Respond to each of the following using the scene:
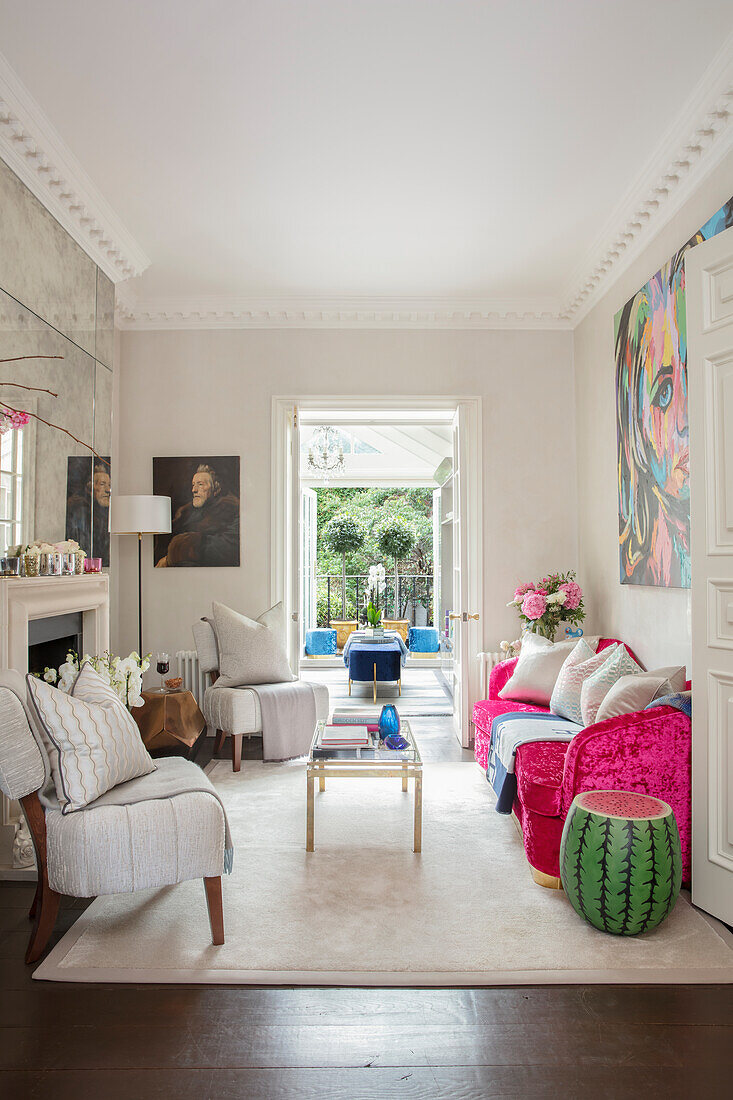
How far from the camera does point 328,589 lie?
11.4 meters

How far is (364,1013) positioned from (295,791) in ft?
6.45

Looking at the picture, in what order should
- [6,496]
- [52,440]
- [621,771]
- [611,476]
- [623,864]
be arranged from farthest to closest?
1. [611,476]
2. [52,440]
3. [6,496]
4. [621,771]
5. [623,864]

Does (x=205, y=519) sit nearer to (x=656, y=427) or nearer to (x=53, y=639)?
(x=53, y=639)

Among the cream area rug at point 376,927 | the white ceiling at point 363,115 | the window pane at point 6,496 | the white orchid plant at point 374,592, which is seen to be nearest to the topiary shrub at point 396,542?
the white orchid plant at point 374,592

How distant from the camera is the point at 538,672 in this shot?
4.13 metres

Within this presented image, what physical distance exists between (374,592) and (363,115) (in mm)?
8210

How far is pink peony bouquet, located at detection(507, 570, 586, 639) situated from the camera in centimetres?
463

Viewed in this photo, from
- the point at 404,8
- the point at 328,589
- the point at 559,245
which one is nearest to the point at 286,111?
the point at 404,8

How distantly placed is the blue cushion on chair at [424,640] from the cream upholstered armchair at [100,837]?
7.24 m

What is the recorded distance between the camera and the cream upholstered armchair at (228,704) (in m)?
4.38

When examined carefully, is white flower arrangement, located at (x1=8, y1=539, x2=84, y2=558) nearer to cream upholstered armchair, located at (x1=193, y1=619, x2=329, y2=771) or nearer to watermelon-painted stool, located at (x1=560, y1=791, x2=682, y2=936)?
cream upholstered armchair, located at (x1=193, y1=619, x2=329, y2=771)

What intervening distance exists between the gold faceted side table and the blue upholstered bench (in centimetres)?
261

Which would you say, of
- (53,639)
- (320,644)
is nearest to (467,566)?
(53,639)

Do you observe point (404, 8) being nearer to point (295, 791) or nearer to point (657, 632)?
point (657, 632)
